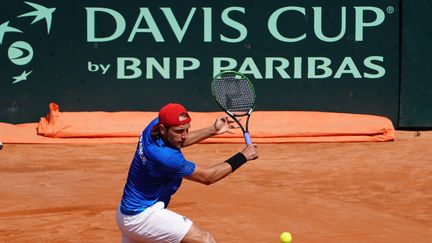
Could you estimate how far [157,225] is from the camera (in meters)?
5.92

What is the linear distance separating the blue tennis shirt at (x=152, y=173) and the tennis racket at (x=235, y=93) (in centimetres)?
165

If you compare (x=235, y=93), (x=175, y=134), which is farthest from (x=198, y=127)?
(x=175, y=134)

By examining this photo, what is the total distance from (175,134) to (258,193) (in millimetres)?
4778

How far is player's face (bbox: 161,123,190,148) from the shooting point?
5898mm

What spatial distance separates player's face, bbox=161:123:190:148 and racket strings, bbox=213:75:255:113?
1641 mm

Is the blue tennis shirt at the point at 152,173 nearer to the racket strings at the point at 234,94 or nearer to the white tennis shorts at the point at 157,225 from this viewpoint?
the white tennis shorts at the point at 157,225

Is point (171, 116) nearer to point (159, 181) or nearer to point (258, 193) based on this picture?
point (159, 181)

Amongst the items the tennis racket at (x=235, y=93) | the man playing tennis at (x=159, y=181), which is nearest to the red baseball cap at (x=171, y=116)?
the man playing tennis at (x=159, y=181)

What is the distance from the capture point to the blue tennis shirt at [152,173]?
19.3 feet

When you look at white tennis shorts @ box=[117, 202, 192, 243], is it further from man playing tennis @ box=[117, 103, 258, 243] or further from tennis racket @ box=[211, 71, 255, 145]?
tennis racket @ box=[211, 71, 255, 145]

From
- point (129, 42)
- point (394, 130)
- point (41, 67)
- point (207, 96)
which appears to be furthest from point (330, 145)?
point (41, 67)

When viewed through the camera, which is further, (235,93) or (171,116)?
(235,93)

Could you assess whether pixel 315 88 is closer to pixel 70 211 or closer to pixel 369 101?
pixel 369 101

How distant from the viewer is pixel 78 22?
15.2 m
